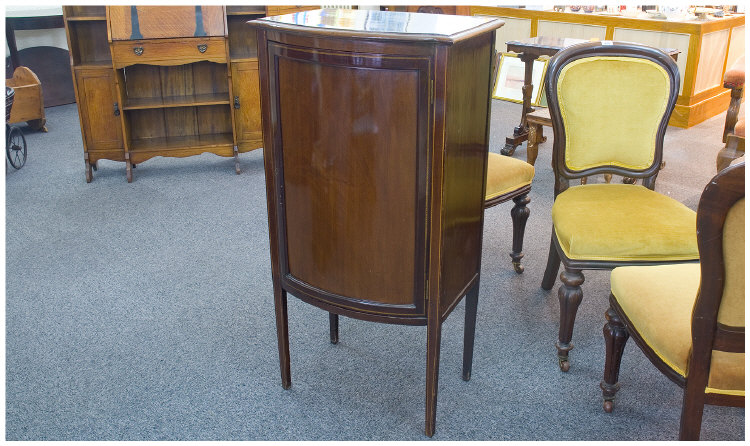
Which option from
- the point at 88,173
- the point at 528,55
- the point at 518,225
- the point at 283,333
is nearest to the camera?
the point at 283,333

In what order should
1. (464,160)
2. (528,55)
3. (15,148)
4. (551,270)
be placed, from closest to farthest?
1. (464,160)
2. (551,270)
3. (15,148)
4. (528,55)

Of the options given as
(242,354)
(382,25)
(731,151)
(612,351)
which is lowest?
(242,354)

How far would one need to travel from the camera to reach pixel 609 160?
268 cm

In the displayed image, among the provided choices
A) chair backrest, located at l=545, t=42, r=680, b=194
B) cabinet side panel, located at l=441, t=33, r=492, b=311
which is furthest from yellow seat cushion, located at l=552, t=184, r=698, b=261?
cabinet side panel, located at l=441, t=33, r=492, b=311

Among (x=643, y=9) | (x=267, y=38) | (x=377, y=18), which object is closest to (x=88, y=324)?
(x=267, y=38)

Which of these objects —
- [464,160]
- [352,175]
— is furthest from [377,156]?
[464,160]

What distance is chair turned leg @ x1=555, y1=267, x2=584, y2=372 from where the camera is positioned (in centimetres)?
238

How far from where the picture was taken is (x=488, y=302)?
2885 millimetres

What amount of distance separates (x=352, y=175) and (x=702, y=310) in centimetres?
89

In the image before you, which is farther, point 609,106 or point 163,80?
point 163,80

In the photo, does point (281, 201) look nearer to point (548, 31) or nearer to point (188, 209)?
point (188, 209)

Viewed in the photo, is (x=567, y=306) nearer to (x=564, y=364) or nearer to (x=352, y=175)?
(x=564, y=364)

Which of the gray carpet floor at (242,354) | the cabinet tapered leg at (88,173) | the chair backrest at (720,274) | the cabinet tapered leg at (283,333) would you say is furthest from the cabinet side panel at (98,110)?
the chair backrest at (720,274)

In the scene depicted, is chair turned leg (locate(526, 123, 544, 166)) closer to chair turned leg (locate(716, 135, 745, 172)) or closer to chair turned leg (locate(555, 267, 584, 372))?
chair turned leg (locate(716, 135, 745, 172))
